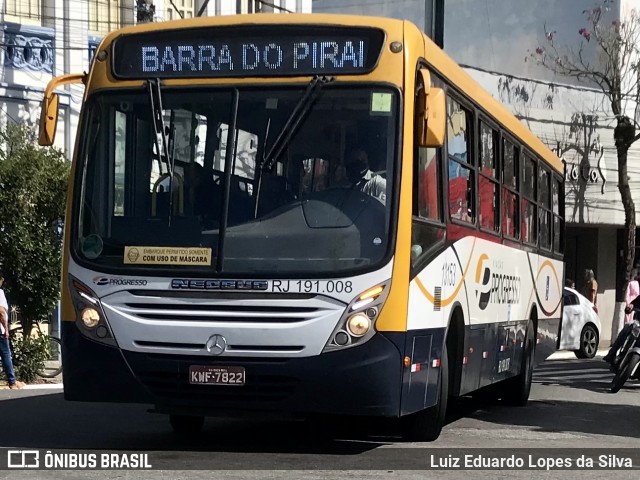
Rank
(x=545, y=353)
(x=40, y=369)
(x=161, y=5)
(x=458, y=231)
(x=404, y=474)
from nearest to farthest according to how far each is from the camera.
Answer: (x=404, y=474) → (x=458, y=231) → (x=545, y=353) → (x=40, y=369) → (x=161, y=5)

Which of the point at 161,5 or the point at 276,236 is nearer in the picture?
the point at 276,236

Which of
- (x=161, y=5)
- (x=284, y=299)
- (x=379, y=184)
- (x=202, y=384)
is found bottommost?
(x=202, y=384)

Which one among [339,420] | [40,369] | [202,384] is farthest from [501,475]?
[40,369]

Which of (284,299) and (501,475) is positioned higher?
(284,299)

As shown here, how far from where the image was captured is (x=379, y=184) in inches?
367

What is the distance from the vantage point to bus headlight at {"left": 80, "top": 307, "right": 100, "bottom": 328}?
9398mm

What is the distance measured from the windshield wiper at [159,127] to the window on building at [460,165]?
249cm

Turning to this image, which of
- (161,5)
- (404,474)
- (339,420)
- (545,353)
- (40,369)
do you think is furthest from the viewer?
(161,5)

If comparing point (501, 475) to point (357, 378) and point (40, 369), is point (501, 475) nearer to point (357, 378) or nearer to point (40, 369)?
point (357, 378)

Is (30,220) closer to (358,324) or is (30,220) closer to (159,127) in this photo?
(159,127)

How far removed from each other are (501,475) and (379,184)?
7.34 ft

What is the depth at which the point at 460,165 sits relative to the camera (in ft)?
36.8

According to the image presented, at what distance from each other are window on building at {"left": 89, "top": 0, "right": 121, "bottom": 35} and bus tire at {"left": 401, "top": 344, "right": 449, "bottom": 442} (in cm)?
1608

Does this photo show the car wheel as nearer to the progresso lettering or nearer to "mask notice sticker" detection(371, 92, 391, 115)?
"mask notice sticker" detection(371, 92, 391, 115)
